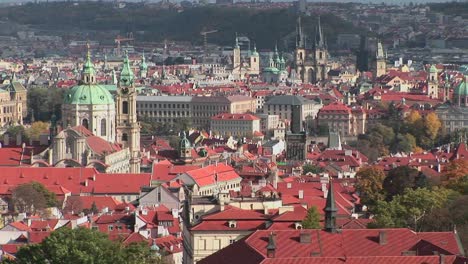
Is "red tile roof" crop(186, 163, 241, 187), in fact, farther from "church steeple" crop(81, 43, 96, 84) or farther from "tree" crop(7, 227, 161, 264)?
"tree" crop(7, 227, 161, 264)

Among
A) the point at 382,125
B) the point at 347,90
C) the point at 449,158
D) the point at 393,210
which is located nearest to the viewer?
the point at 393,210

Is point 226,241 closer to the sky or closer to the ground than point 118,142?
closer to the sky

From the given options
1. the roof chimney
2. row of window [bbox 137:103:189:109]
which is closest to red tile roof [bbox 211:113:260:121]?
row of window [bbox 137:103:189:109]

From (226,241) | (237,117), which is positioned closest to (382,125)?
(237,117)

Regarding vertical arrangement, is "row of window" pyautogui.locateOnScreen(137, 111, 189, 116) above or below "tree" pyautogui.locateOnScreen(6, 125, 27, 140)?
below

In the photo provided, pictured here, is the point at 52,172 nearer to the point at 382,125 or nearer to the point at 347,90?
Result: the point at 382,125

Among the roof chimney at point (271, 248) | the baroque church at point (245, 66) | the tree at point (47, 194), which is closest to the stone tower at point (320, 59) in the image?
the baroque church at point (245, 66)

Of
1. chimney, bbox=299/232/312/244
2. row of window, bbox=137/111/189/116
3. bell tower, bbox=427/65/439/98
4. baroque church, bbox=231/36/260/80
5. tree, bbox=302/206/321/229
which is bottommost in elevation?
baroque church, bbox=231/36/260/80
